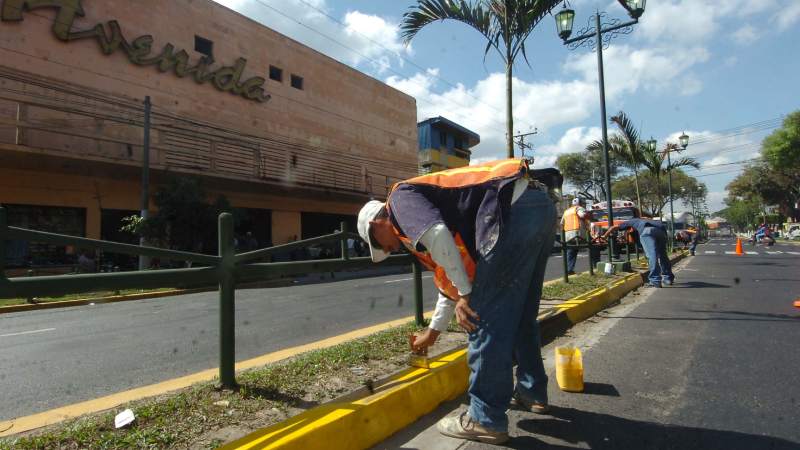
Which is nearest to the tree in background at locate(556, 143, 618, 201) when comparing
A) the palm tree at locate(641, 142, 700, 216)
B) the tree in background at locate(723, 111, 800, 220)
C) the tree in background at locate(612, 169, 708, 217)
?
the tree in background at locate(612, 169, 708, 217)

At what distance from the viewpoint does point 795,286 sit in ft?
27.7

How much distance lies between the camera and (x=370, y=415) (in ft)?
7.86

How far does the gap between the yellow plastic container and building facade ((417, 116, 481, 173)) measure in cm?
2625

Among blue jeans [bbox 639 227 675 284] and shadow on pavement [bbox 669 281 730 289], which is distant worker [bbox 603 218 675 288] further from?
shadow on pavement [bbox 669 281 730 289]

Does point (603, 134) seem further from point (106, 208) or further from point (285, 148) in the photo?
point (106, 208)

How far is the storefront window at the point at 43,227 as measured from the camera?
12.7 meters

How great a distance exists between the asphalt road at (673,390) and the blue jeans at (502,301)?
26cm

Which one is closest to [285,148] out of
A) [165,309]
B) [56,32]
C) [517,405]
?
[56,32]

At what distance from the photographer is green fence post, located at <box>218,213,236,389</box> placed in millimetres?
2508

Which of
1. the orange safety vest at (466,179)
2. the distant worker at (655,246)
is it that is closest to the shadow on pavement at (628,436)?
the orange safety vest at (466,179)

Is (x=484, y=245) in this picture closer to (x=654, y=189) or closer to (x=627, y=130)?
(x=627, y=130)

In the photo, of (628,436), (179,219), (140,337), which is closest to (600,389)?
(628,436)

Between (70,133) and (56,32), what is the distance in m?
2.91

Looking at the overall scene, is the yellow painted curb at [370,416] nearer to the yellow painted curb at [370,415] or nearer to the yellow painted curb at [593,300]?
the yellow painted curb at [370,415]
